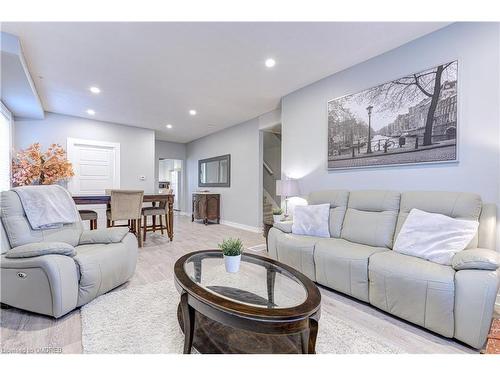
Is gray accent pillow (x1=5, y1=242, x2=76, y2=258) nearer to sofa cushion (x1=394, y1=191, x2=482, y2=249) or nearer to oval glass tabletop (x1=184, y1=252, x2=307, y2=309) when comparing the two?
oval glass tabletop (x1=184, y1=252, x2=307, y2=309)

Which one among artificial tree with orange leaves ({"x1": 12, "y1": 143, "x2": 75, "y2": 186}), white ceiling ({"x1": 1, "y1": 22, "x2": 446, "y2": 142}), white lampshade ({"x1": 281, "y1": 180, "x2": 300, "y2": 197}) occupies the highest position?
white ceiling ({"x1": 1, "y1": 22, "x2": 446, "y2": 142})

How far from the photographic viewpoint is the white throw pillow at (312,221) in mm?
2764

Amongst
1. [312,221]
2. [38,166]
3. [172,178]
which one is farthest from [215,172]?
[312,221]

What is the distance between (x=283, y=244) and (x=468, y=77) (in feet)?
7.86

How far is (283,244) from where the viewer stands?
2.76 metres

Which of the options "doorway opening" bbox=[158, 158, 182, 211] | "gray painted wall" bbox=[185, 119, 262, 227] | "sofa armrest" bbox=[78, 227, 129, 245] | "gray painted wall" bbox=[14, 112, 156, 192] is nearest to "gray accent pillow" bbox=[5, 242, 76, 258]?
"sofa armrest" bbox=[78, 227, 129, 245]

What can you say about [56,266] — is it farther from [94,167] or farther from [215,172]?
[215,172]

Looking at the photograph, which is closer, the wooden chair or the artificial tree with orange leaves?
the wooden chair

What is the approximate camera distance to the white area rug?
146 cm

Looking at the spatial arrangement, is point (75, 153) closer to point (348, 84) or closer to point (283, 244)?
point (283, 244)

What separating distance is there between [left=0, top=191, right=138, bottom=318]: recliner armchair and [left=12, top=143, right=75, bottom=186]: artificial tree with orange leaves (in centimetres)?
261

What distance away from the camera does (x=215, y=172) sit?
6688 millimetres
